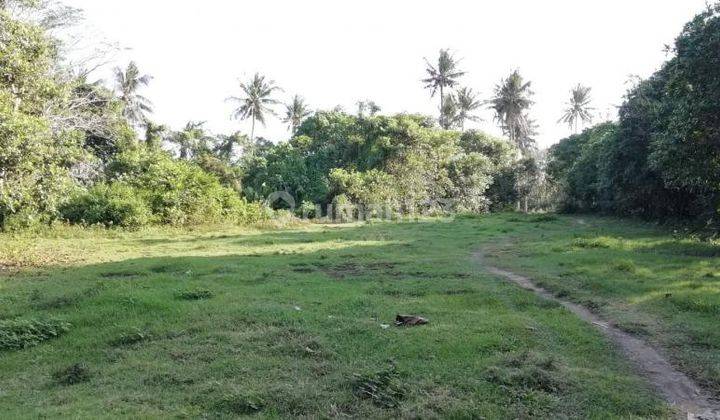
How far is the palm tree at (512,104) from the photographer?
5847cm

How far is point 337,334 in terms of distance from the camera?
28.6 ft

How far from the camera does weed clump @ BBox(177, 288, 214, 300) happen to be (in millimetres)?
11215

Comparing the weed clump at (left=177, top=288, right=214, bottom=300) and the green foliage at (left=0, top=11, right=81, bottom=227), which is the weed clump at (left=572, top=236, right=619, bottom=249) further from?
the green foliage at (left=0, top=11, right=81, bottom=227)

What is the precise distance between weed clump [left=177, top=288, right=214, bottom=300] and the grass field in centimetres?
4

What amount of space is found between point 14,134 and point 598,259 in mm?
15919

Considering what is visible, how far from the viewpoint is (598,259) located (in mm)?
15492

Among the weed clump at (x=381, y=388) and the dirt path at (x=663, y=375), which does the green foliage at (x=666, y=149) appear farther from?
the weed clump at (x=381, y=388)

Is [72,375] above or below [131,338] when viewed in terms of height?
below

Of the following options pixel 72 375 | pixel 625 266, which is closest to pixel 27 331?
pixel 72 375

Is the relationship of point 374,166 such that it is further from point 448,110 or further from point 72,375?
point 72,375

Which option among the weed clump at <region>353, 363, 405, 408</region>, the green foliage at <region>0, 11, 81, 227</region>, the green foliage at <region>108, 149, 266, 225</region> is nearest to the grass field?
the weed clump at <region>353, 363, 405, 408</region>

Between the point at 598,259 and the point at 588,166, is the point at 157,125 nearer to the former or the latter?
the point at 588,166

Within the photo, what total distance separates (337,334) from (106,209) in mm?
19358

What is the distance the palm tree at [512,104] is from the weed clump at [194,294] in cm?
5110
